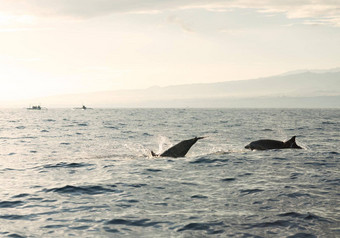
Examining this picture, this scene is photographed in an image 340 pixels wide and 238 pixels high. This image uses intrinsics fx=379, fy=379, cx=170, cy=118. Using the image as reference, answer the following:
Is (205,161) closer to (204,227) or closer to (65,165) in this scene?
(65,165)

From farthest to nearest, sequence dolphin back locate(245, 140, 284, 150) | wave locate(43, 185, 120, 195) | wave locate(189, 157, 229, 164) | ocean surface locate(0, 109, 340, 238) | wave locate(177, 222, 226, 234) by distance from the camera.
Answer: dolphin back locate(245, 140, 284, 150)
wave locate(189, 157, 229, 164)
wave locate(43, 185, 120, 195)
ocean surface locate(0, 109, 340, 238)
wave locate(177, 222, 226, 234)

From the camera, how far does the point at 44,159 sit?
22578 millimetres

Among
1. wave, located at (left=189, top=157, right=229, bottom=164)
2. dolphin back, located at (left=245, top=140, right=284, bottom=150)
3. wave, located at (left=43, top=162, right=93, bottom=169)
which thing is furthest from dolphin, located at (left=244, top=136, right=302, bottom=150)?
wave, located at (left=43, top=162, right=93, bottom=169)

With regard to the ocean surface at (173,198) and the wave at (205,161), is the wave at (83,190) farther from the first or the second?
the wave at (205,161)

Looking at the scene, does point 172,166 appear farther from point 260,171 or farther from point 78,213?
point 78,213

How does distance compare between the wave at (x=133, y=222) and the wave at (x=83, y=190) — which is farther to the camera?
the wave at (x=83, y=190)

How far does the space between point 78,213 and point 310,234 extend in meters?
5.83

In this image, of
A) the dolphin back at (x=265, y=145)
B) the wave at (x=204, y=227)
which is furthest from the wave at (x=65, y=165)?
the wave at (x=204, y=227)

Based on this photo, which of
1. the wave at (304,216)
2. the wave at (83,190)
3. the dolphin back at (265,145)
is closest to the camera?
the wave at (304,216)

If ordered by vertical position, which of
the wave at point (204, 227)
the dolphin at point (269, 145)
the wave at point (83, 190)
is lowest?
the wave at point (83, 190)

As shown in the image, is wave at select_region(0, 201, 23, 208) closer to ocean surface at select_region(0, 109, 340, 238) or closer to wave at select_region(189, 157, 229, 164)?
ocean surface at select_region(0, 109, 340, 238)

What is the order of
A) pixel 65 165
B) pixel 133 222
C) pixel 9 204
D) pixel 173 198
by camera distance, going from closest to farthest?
pixel 133 222 < pixel 9 204 < pixel 173 198 < pixel 65 165

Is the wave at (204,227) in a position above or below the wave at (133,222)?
above

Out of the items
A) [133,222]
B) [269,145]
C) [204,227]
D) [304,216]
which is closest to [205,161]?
[269,145]
